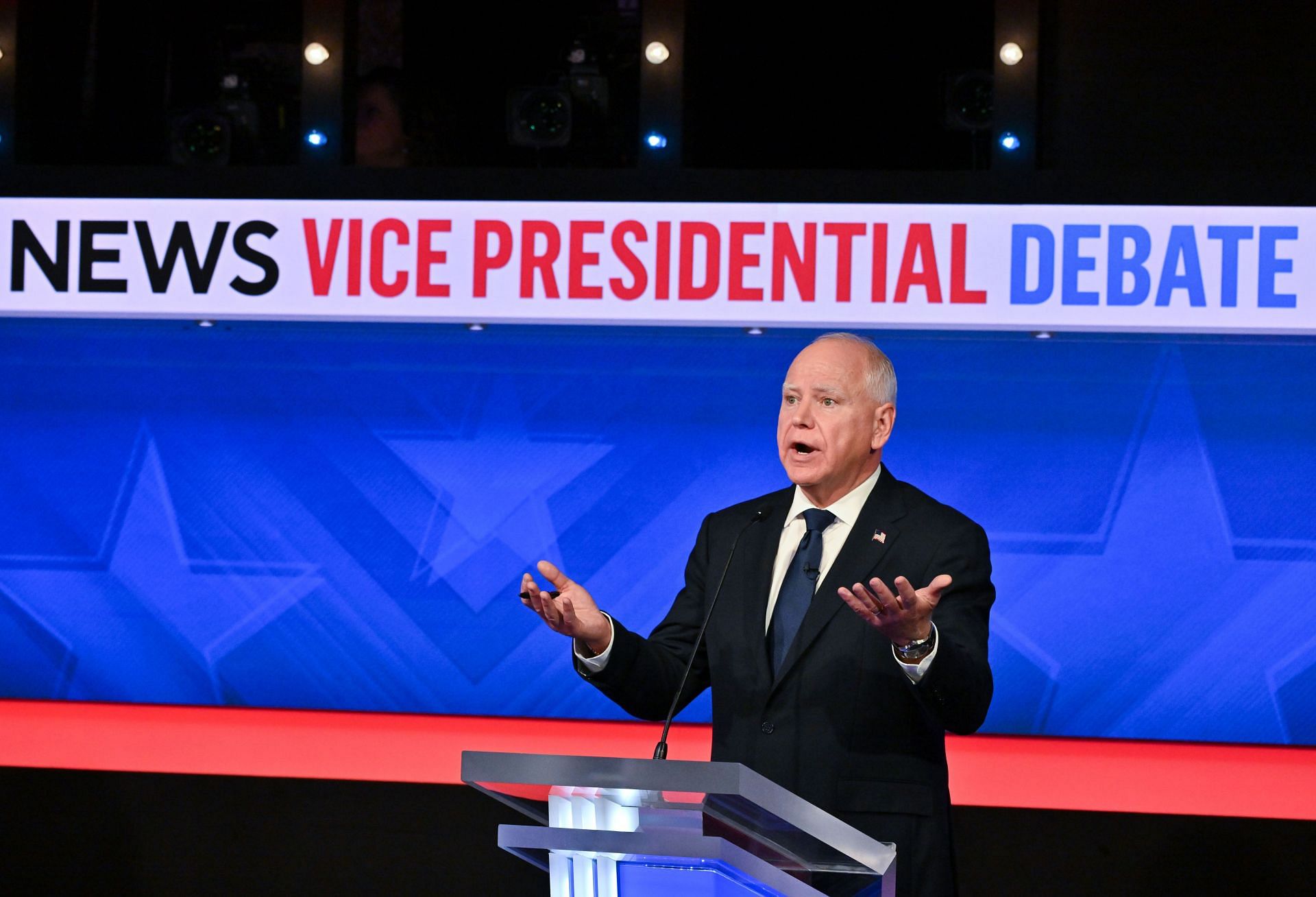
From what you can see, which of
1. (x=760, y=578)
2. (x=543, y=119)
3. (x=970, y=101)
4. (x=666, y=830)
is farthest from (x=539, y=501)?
(x=666, y=830)

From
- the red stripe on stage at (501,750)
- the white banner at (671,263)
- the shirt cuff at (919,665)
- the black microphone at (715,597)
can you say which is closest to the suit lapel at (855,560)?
the black microphone at (715,597)

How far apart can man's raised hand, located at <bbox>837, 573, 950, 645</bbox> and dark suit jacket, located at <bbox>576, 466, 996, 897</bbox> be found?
250 mm

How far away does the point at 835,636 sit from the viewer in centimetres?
208

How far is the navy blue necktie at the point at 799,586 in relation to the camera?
2133 millimetres

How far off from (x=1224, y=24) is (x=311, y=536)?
3411 millimetres

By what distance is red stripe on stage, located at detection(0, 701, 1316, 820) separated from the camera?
3.75 metres

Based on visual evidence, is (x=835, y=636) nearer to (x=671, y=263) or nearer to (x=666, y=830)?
(x=666, y=830)

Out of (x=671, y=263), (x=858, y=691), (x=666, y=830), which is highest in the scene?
(x=671, y=263)

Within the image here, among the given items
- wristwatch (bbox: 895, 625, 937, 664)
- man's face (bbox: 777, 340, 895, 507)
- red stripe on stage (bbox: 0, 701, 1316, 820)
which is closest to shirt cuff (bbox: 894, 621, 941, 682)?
wristwatch (bbox: 895, 625, 937, 664)

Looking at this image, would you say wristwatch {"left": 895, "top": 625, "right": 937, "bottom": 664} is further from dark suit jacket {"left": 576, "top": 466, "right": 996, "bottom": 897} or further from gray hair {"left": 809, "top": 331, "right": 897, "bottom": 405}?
gray hair {"left": 809, "top": 331, "right": 897, "bottom": 405}

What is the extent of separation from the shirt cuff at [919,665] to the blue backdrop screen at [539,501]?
9.37ft

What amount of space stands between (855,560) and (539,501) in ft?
9.20

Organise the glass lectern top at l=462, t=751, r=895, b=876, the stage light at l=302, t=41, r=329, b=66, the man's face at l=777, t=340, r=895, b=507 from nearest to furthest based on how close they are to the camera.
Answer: the glass lectern top at l=462, t=751, r=895, b=876 → the man's face at l=777, t=340, r=895, b=507 → the stage light at l=302, t=41, r=329, b=66

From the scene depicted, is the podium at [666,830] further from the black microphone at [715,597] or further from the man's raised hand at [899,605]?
the black microphone at [715,597]
